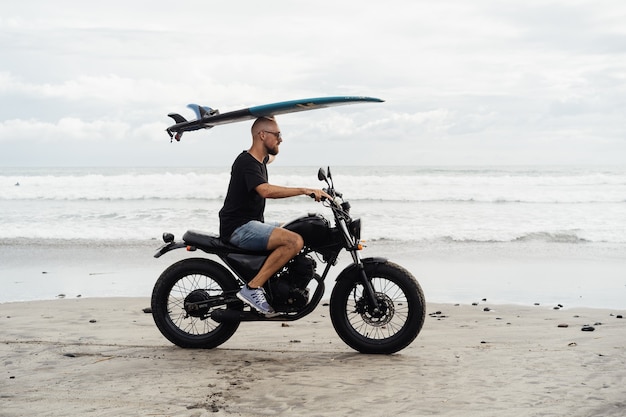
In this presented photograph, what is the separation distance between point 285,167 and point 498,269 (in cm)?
4824

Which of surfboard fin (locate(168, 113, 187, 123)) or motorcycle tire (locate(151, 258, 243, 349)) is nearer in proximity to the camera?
motorcycle tire (locate(151, 258, 243, 349))

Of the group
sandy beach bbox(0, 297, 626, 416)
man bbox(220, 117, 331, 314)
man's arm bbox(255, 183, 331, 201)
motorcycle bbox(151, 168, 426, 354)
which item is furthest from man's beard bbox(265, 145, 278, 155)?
sandy beach bbox(0, 297, 626, 416)

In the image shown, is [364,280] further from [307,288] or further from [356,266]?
[307,288]

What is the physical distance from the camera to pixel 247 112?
5758mm

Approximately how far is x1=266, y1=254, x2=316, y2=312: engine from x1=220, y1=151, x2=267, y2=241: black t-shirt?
0.51m

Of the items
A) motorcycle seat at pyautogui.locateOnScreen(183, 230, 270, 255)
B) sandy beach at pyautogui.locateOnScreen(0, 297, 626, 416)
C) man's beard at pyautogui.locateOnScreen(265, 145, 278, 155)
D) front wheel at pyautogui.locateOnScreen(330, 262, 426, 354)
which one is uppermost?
man's beard at pyautogui.locateOnScreen(265, 145, 278, 155)

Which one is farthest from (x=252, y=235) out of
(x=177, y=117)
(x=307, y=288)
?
(x=177, y=117)

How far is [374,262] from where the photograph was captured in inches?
226

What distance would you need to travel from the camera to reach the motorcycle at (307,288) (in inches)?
223

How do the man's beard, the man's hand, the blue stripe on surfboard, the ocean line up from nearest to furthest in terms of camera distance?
the man's hand
the blue stripe on surfboard
the man's beard
the ocean

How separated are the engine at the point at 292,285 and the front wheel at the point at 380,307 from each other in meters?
0.29

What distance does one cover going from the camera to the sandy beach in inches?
168

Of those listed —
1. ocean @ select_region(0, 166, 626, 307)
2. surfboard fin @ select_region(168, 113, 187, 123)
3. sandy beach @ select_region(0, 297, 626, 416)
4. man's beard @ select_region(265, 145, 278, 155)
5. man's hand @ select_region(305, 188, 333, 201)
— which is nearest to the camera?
sandy beach @ select_region(0, 297, 626, 416)

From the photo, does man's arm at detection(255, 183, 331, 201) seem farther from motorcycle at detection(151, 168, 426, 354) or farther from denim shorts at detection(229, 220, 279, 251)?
denim shorts at detection(229, 220, 279, 251)
